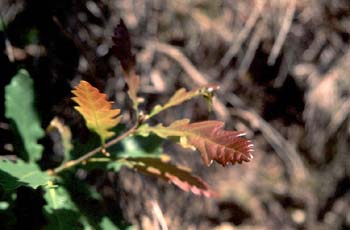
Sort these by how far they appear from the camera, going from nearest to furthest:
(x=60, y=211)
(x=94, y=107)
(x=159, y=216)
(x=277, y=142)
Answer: (x=94, y=107), (x=60, y=211), (x=159, y=216), (x=277, y=142)

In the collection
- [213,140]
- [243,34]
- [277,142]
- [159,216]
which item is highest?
[243,34]

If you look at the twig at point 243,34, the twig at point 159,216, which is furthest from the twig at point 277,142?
the twig at point 159,216

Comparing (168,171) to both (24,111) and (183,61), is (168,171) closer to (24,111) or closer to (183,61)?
(24,111)

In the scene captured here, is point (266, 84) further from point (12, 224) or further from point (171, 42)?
point (12, 224)

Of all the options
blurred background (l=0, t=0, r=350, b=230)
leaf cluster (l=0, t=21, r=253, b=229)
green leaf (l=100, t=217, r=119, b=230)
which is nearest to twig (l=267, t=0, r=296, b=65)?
blurred background (l=0, t=0, r=350, b=230)

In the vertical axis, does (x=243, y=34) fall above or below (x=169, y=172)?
above

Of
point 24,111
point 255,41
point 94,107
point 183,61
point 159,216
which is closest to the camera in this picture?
point 94,107

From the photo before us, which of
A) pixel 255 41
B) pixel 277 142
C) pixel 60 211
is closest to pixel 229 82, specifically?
pixel 255 41

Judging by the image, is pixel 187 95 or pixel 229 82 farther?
pixel 229 82
